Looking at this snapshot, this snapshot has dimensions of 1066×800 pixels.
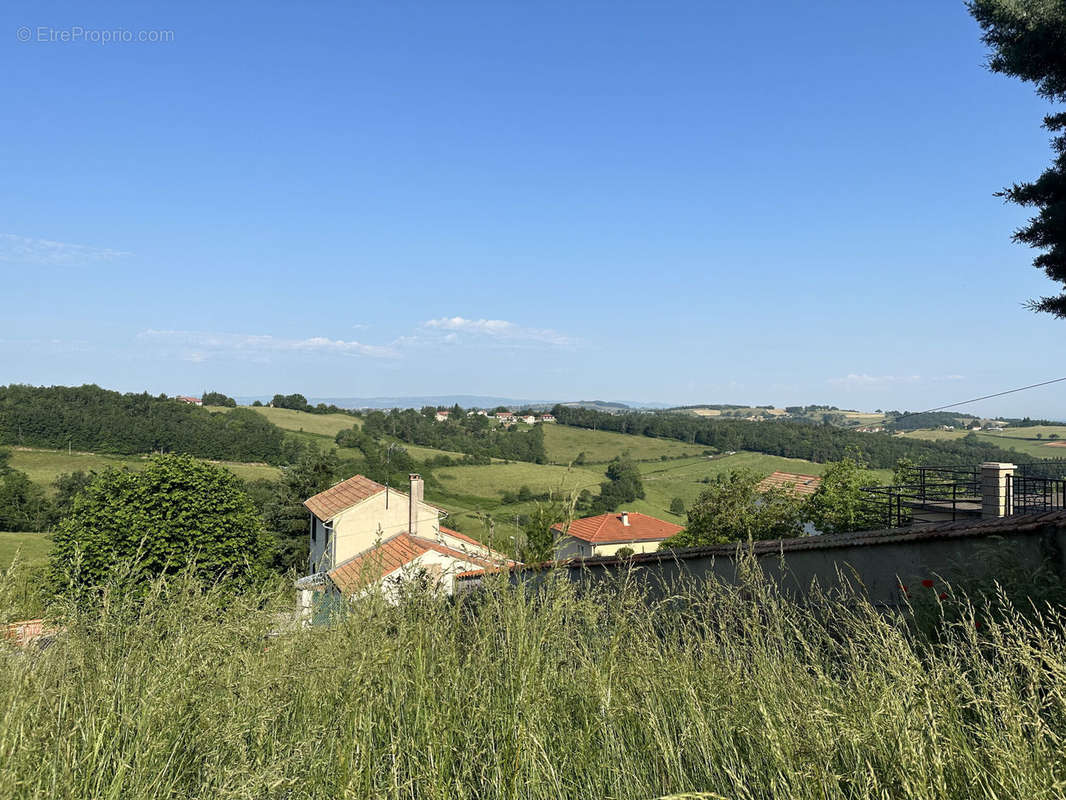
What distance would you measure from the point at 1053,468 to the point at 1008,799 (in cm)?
2020

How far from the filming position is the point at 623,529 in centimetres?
5503

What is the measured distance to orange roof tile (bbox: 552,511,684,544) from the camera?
5215cm

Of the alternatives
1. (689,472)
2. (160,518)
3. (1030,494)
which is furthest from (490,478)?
(1030,494)

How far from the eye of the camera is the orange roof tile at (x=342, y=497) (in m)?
40.4

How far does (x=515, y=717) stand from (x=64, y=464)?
89256 millimetres

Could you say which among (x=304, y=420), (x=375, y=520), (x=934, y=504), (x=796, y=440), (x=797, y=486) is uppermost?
(x=304, y=420)

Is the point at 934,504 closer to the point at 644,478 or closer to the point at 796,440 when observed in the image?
the point at 644,478

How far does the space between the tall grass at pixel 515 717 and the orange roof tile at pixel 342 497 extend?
38151mm

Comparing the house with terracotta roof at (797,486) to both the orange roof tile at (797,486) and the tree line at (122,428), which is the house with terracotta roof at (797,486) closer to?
the orange roof tile at (797,486)

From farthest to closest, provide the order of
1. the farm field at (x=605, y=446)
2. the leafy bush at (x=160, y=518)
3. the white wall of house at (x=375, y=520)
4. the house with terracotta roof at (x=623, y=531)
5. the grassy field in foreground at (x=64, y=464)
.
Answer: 1. the farm field at (x=605, y=446)
2. the grassy field in foreground at (x=64, y=464)
3. the house with terracotta roof at (x=623, y=531)
4. the white wall of house at (x=375, y=520)
5. the leafy bush at (x=160, y=518)

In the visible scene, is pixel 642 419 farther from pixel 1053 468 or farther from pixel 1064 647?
pixel 1064 647

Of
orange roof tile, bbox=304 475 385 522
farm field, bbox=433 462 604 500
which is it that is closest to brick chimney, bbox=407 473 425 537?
orange roof tile, bbox=304 475 385 522

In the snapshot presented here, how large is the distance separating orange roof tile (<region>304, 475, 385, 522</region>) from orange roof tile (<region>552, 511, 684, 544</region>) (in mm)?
16797

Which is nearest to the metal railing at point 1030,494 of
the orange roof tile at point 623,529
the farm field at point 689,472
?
the orange roof tile at point 623,529
